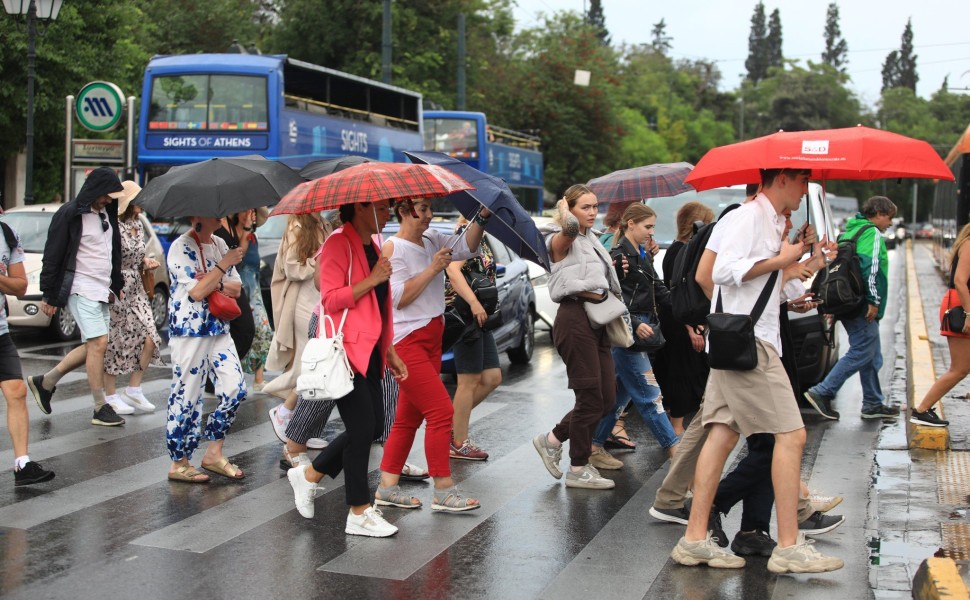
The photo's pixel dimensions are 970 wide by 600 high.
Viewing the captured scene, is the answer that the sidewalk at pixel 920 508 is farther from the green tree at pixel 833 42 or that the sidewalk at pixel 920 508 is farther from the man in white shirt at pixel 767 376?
the green tree at pixel 833 42

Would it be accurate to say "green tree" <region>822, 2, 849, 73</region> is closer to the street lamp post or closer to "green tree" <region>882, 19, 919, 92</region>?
"green tree" <region>882, 19, 919, 92</region>

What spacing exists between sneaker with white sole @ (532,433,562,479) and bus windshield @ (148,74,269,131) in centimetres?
1230

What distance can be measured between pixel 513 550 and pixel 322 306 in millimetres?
1529

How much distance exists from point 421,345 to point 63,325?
30.0 feet

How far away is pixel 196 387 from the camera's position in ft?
22.3

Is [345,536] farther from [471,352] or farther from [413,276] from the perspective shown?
[471,352]

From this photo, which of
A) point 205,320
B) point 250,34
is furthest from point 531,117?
point 205,320

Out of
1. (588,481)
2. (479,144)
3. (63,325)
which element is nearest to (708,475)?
(588,481)

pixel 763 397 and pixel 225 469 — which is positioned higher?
pixel 763 397

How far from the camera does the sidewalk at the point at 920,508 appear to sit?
5043mm

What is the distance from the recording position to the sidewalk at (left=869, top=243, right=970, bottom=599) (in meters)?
5.04

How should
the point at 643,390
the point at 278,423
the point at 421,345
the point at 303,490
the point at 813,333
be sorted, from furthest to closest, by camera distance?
the point at 813,333
the point at 278,423
the point at 643,390
the point at 421,345
the point at 303,490

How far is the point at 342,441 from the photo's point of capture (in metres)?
5.84

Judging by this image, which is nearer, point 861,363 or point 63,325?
point 861,363
